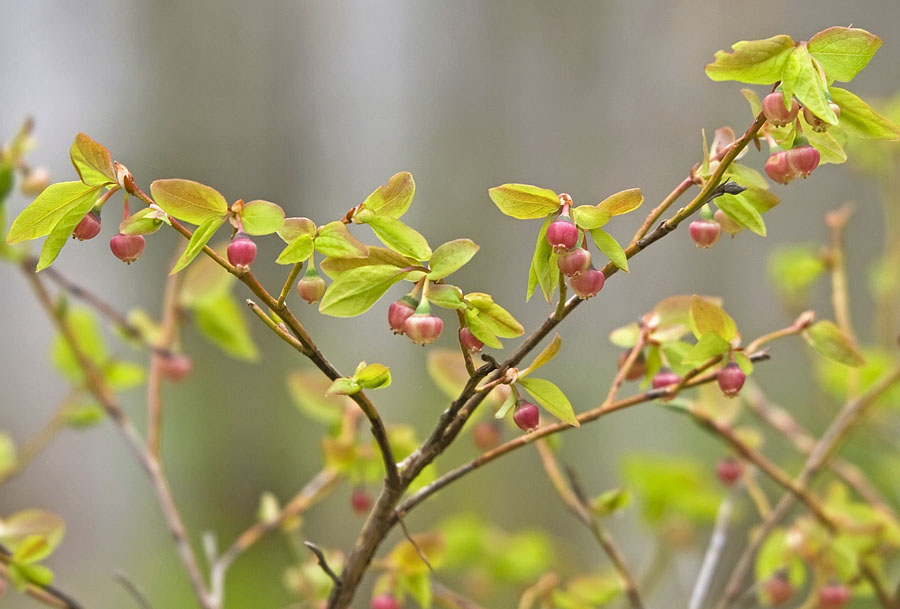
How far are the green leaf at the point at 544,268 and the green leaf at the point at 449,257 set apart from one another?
0.06ft

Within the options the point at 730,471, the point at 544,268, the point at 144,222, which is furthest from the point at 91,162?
the point at 730,471

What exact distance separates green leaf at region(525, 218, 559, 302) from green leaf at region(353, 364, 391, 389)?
0.05m

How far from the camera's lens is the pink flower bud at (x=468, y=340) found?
227mm

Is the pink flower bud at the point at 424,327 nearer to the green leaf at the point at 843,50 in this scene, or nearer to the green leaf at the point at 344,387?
the green leaf at the point at 344,387

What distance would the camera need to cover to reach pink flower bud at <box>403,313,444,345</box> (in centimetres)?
22

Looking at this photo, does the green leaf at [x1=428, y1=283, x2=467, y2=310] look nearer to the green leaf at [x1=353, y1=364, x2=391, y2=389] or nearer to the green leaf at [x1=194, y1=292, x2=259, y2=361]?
the green leaf at [x1=353, y1=364, x2=391, y2=389]

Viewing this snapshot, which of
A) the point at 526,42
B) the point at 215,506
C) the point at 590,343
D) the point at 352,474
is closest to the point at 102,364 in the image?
the point at 352,474

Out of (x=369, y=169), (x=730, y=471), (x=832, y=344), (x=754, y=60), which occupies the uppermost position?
(x=754, y=60)

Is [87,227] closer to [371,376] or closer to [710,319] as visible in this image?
[371,376]

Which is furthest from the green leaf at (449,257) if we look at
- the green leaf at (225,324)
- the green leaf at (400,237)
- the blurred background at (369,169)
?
the blurred background at (369,169)

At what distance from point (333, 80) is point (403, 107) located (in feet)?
0.57

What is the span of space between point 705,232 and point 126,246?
173 millimetres

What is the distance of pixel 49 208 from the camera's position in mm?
223

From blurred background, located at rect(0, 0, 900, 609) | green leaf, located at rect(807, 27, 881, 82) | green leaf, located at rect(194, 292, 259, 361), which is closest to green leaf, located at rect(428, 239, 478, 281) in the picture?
green leaf, located at rect(807, 27, 881, 82)
